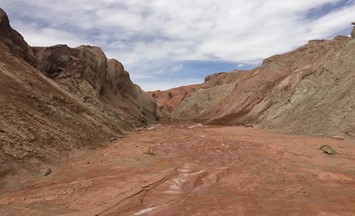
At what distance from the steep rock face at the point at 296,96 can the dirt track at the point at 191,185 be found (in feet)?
26.6

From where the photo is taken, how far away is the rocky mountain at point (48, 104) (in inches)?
520

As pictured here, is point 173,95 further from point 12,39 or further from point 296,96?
point 12,39

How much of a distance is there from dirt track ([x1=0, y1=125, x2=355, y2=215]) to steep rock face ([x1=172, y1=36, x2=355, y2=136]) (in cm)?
811

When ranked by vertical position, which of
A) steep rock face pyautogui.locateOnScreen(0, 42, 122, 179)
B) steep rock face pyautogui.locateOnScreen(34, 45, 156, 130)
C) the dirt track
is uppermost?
steep rock face pyautogui.locateOnScreen(34, 45, 156, 130)

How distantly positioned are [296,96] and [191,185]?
25.0 metres

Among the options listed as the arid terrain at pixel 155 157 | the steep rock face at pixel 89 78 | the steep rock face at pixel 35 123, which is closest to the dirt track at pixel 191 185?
the arid terrain at pixel 155 157

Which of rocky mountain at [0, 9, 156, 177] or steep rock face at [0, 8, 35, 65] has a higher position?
steep rock face at [0, 8, 35, 65]

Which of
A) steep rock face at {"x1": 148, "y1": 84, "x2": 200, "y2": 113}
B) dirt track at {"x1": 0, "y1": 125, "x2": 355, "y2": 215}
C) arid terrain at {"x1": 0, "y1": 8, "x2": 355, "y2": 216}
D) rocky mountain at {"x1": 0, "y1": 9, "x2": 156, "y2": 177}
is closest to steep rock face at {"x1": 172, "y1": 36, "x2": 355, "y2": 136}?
arid terrain at {"x1": 0, "y1": 8, "x2": 355, "y2": 216}

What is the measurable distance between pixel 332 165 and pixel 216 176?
185 inches

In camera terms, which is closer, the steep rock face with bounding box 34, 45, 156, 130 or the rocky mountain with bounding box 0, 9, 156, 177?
the rocky mountain with bounding box 0, 9, 156, 177

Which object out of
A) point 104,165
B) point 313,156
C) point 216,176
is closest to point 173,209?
point 216,176

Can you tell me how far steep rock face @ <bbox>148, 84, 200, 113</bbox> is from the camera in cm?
9406

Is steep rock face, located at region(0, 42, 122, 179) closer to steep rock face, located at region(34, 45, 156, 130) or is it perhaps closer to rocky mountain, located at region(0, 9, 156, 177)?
rocky mountain, located at region(0, 9, 156, 177)

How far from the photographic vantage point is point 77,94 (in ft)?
94.3
